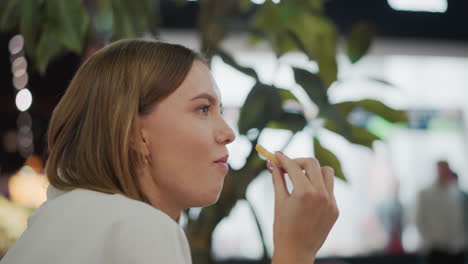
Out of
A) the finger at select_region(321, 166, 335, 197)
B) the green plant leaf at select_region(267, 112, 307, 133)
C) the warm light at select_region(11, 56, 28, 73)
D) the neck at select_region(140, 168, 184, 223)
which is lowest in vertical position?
the warm light at select_region(11, 56, 28, 73)

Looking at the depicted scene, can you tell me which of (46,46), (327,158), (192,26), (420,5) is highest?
(46,46)

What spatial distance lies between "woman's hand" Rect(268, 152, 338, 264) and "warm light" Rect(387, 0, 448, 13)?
488cm

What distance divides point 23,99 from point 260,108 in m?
4.25

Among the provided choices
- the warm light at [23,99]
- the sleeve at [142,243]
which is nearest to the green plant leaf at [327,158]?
the sleeve at [142,243]

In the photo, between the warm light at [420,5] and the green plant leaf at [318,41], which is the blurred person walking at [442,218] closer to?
the warm light at [420,5]

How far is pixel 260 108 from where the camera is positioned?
5.30 ft

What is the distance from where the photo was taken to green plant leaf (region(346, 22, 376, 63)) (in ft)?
6.04

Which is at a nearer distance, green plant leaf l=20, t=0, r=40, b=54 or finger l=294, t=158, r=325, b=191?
finger l=294, t=158, r=325, b=191

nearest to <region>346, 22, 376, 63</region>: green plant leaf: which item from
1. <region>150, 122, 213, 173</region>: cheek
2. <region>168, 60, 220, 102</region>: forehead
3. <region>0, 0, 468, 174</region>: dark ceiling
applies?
<region>168, 60, 220, 102</region>: forehead

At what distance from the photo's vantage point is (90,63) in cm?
98

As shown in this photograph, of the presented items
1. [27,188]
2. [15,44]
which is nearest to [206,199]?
[27,188]

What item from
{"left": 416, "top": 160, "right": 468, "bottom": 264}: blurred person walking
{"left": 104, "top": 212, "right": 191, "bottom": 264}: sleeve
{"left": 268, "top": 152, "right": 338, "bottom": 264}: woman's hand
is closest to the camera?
{"left": 104, "top": 212, "right": 191, "bottom": 264}: sleeve

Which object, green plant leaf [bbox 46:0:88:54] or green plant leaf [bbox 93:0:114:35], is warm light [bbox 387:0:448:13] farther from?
green plant leaf [bbox 46:0:88:54]

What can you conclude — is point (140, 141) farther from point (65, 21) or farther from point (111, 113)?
point (65, 21)
